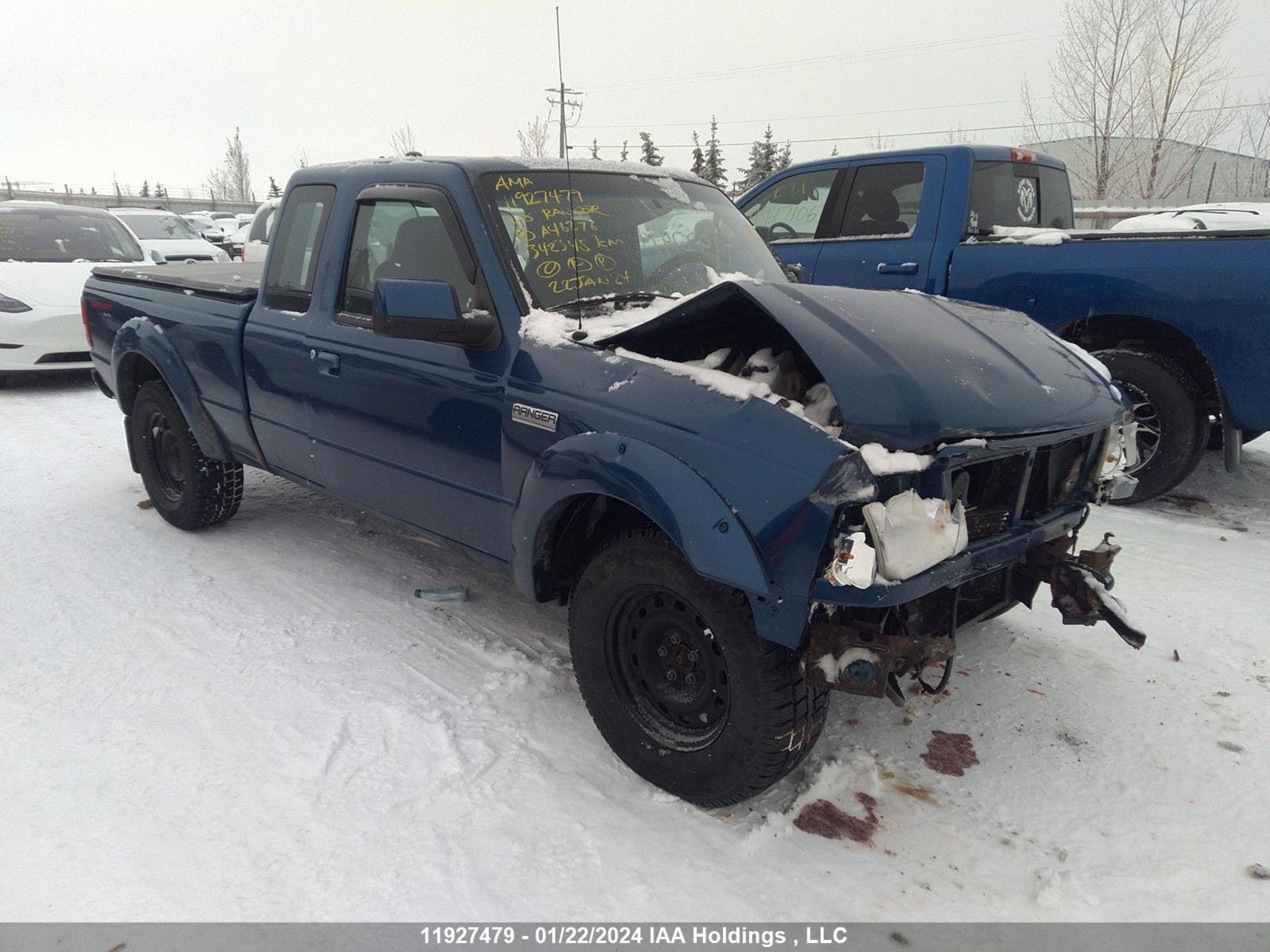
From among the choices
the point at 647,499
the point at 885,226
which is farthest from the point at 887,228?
the point at 647,499

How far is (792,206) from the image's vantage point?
6.51 metres

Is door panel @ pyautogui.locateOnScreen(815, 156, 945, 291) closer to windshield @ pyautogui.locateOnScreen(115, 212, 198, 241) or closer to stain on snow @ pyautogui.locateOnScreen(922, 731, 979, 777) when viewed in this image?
stain on snow @ pyautogui.locateOnScreen(922, 731, 979, 777)

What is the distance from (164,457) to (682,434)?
3.90m

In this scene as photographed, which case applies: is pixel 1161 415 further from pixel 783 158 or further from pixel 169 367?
pixel 783 158

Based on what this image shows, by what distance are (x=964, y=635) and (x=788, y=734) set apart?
162 cm

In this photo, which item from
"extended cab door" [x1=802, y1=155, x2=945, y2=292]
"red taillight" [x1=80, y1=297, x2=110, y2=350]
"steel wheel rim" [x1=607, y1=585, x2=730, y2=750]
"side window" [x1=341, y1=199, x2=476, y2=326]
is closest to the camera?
"steel wheel rim" [x1=607, y1=585, x2=730, y2=750]

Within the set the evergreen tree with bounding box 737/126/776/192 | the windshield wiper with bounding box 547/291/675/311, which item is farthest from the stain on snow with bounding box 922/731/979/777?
the evergreen tree with bounding box 737/126/776/192

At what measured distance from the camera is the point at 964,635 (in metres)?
3.58

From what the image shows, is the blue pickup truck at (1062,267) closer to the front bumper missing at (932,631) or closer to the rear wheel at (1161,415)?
the rear wheel at (1161,415)

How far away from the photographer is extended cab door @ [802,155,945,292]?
5.65m

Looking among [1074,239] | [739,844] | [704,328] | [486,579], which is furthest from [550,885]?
[1074,239]

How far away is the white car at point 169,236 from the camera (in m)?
13.9

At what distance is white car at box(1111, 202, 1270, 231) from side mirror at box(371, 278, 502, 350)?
4.28 metres

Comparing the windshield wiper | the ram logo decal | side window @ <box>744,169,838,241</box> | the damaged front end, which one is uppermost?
side window @ <box>744,169,838,241</box>
